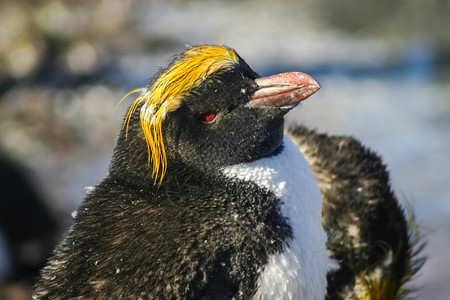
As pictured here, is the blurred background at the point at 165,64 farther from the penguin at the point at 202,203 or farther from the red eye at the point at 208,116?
the red eye at the point at 208,116

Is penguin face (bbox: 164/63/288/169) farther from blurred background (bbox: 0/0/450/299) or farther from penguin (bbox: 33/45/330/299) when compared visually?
blurred background (bbox: 0/0/450/299)

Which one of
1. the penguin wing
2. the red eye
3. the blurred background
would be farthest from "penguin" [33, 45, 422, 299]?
the blurred background

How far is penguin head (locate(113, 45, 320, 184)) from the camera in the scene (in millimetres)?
2418

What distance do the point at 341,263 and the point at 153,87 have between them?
1372 millimetres

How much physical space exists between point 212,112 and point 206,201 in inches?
14.0

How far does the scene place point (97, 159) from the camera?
8.52 meters

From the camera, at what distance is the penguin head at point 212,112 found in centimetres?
242

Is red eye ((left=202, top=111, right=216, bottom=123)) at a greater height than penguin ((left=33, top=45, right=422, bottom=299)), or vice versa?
red eye ((left=202, top=111, right=216, bottom=123))

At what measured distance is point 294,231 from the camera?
2.42m

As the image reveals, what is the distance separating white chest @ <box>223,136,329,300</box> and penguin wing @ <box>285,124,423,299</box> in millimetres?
566

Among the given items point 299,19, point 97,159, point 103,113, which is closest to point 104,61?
Result: point 103,113

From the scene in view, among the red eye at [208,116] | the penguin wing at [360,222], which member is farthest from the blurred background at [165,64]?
the red eye at [208,116]

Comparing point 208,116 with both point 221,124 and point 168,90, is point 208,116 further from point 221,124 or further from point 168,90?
point 168,90

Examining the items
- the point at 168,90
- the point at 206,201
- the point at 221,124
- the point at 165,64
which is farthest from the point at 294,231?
the point at 165,64
